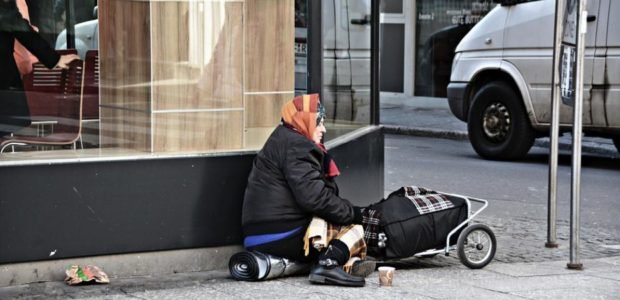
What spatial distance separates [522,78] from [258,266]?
706cm

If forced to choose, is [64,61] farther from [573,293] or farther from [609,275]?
[609,275]

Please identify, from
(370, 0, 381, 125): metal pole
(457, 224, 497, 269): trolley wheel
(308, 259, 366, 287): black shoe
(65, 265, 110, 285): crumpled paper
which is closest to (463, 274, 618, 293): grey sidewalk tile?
(457, 224, 497, 269): trolley wheel

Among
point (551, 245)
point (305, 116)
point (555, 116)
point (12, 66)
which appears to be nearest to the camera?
point (305, 116)

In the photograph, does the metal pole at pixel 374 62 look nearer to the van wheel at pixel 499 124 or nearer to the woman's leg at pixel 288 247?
the woman's leg at pixel 288 247

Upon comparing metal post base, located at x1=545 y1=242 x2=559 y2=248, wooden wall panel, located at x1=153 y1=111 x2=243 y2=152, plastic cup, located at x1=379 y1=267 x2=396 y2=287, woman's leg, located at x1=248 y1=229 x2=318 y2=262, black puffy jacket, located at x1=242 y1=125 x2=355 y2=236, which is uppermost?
wooden wall panel, located at x1=153 y1=111 x2=243 y2=152

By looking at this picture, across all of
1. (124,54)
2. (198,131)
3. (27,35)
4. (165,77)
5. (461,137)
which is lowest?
(461,137)

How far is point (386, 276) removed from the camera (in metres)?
6.50

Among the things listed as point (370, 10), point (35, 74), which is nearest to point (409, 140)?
point (370, 10)

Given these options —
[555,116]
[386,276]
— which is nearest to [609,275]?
[555,116]

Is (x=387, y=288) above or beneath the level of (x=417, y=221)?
beneath

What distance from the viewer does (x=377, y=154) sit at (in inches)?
336

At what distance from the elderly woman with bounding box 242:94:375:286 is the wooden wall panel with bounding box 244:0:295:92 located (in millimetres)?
768

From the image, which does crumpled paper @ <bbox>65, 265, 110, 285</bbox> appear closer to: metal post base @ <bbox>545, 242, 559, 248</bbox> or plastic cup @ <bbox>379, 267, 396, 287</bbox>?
plastic cup @ <bbox>379, 267, 396, 287</bbox>

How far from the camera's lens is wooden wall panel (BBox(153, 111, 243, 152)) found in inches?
274
